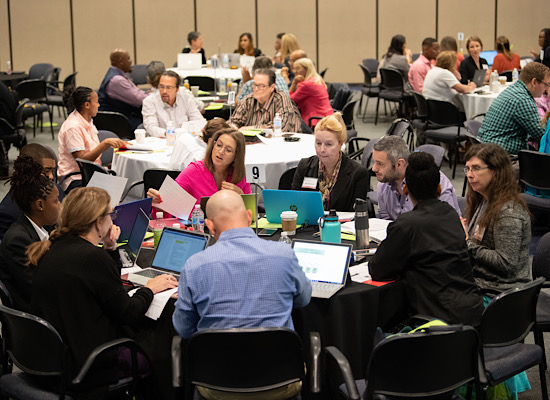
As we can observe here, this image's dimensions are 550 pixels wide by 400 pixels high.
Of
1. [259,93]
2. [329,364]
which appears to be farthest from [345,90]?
[329,364]

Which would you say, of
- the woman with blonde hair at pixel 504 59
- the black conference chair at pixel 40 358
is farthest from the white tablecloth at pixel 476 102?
the black conference chair at pixel 40 358

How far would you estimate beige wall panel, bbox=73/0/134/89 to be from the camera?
1568 cm

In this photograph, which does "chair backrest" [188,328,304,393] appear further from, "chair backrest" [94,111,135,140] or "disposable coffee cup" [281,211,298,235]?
"chair backrest" [94,111,135,140]

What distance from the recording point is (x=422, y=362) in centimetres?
259

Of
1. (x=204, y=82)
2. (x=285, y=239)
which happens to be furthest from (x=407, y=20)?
(x=285, y=239)

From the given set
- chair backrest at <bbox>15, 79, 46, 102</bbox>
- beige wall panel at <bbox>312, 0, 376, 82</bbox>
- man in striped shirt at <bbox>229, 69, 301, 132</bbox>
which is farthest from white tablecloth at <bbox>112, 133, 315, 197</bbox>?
beige wall panel at <bbox>312, 0, 376, 82</bbox>

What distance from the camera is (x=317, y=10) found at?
16344 mm

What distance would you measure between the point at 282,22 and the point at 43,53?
5.36 metres

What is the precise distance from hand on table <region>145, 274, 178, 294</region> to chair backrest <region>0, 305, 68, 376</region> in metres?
0.52

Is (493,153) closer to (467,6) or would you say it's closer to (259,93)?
(259,93)

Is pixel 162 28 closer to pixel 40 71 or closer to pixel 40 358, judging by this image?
pixel 40 71

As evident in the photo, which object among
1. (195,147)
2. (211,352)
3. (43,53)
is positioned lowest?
(211,352)

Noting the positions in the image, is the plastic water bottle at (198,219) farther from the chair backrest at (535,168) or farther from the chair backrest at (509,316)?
the chair backrest at (535,168)

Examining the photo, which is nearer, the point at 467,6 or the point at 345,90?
the point at 345,90
